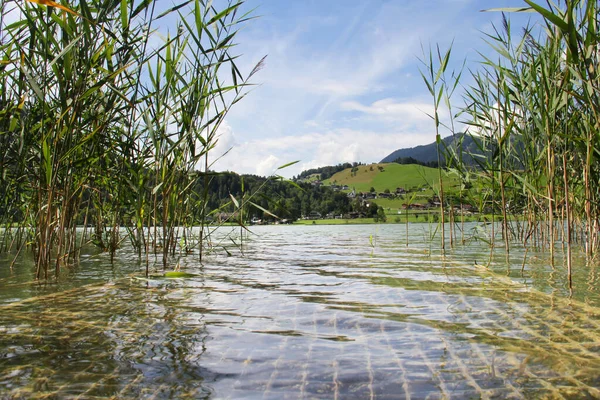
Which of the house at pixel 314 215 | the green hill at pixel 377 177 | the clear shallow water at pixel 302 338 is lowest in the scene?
the clear shallow water at pixel 302 338

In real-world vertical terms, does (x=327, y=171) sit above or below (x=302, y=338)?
above

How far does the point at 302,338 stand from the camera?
10.6 ft

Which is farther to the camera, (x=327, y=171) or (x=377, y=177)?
(x=327, y=171)

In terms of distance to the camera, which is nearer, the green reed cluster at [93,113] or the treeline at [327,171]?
the green reed cluster at [93,113]

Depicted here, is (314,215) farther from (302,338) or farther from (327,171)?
(327,171)

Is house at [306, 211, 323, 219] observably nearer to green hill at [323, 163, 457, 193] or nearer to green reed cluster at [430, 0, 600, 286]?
green hill at [323, 163, 457, 193]

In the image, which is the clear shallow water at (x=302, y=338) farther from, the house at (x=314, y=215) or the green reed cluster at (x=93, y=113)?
the house at (x=314, y=215)

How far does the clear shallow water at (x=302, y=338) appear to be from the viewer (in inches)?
91.8

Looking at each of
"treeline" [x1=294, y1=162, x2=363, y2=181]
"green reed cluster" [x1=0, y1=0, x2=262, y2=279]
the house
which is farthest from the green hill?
"green reed cluster" [x1=0, y1=0, x2=262, y2=279]

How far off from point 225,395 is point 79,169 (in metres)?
4.80

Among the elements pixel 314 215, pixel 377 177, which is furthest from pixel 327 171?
pixel 314 215

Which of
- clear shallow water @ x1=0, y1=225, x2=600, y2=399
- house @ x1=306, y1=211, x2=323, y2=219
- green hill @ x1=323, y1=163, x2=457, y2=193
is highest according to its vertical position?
green hill @ x1=323, y1=163, x2=457, y2=193

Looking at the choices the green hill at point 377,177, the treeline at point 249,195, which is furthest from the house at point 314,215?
the treeline at point 249,195

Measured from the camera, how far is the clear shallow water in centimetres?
233
